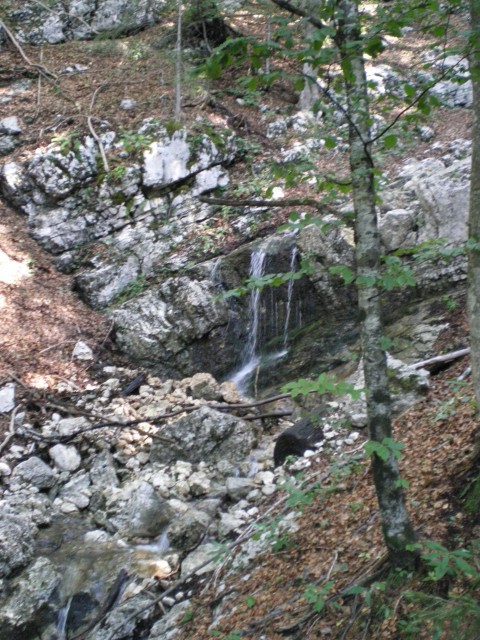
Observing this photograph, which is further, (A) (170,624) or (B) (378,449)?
(A) (170,624)

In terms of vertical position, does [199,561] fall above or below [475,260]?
below

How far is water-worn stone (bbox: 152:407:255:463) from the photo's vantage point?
6.48m

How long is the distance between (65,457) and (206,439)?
180cm

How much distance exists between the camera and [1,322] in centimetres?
868

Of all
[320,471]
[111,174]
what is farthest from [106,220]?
[320,471]

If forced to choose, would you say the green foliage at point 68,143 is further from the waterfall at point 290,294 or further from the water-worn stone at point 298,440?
the water-worn stone at point 298,440

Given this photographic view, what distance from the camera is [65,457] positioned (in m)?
6.85

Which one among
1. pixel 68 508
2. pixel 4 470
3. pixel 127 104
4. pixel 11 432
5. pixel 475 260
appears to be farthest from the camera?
pixel 127 104

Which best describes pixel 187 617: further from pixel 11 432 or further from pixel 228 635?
pixel 11 432

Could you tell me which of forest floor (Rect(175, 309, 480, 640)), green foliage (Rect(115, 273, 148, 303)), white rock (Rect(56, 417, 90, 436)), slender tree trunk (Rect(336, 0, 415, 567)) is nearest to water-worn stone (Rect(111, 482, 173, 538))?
forest floor (Rect(175, 309, 480, 640))

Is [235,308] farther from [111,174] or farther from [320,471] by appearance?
[320,471]

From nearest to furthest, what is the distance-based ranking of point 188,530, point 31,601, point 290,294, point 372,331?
point 372,331
point 31,601
point 188,530
point 290,294

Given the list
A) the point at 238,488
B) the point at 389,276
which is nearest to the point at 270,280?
the point at 389,276

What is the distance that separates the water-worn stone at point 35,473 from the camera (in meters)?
6.47
